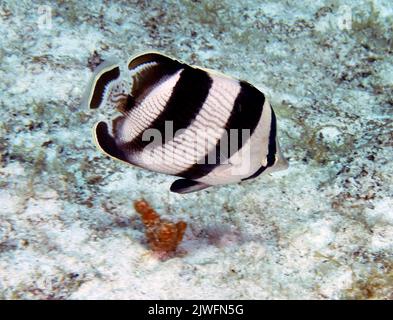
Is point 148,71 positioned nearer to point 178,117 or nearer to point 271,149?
point 178,117

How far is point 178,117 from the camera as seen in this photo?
1918mm

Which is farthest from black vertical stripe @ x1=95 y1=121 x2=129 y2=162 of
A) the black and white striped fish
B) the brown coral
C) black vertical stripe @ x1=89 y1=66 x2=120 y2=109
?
the brown coral

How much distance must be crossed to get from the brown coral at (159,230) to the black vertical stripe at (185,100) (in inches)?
26.9

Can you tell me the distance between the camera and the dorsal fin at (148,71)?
193cm

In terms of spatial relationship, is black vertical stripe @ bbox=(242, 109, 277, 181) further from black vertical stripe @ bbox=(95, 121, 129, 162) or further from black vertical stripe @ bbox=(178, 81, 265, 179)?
black vertical stripe @ bbox=(95, 121, 129, 162)

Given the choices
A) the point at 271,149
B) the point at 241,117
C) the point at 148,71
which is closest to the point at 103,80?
the point at 148,71

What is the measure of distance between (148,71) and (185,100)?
204mm

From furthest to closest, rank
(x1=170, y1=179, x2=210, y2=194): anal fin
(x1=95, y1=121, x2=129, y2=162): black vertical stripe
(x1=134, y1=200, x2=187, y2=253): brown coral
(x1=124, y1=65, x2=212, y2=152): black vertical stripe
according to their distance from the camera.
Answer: (x1=134, y1=200, x2=187, y2=253): brown coral < (x1=170, y1=179, x2=210, y2=194): anal fin < (x1=95, y1=121, x2=129, y2=162): black vertical stripe < (x1=124, y1=65, x2=212, y2=152): black vertical stripe

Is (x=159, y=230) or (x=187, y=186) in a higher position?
(x=187, y=186)

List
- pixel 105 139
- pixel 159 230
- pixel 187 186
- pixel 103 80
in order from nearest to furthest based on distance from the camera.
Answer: pixel 103 80 < pixel 105 139 < pixel 187 186 < pixel 159 230

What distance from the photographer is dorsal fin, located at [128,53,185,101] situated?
1927 mm

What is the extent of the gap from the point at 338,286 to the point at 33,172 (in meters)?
1.89

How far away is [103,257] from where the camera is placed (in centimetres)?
237

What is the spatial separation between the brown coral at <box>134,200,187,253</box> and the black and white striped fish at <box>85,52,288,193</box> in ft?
1.62
